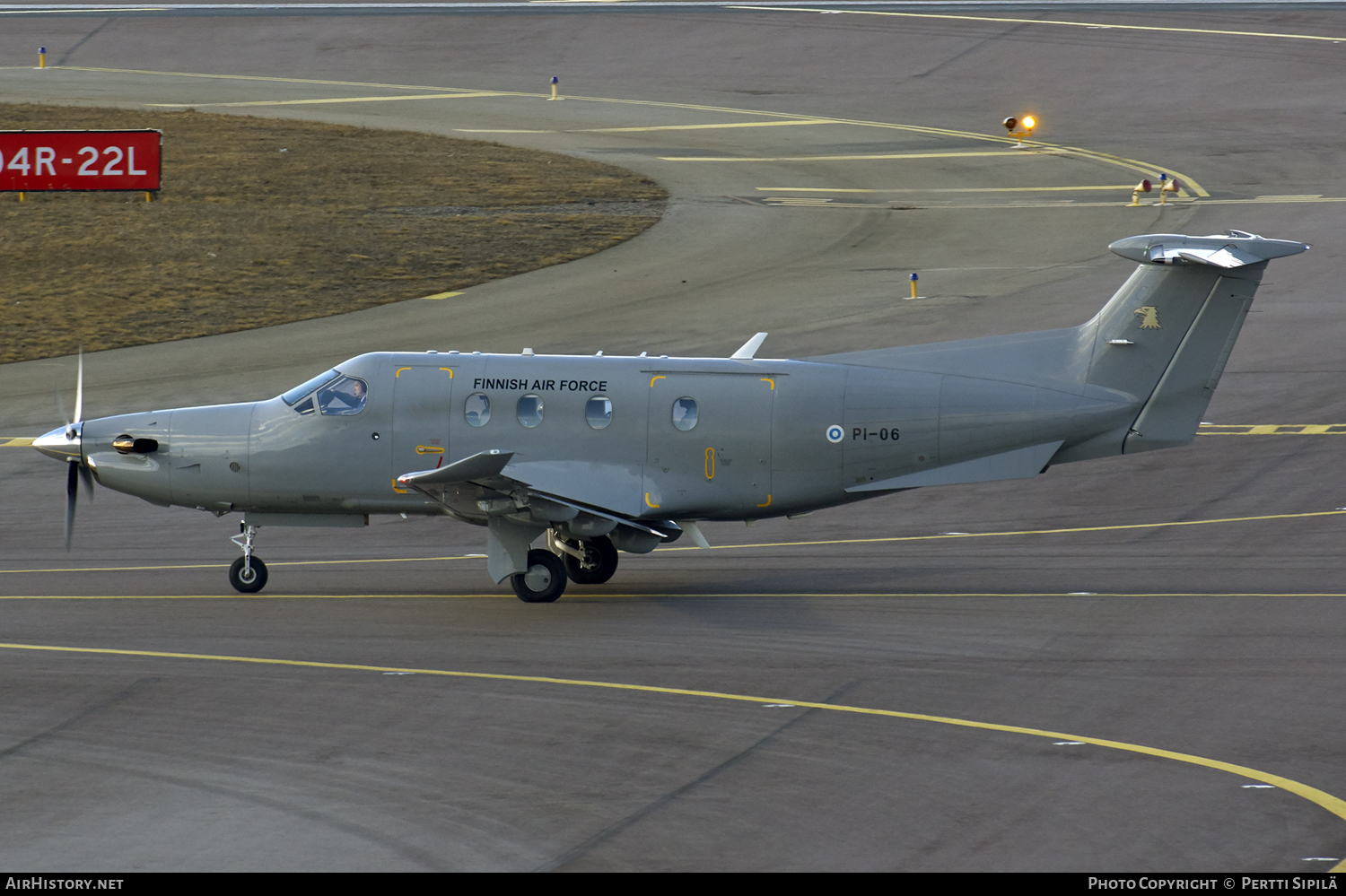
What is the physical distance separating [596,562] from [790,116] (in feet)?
154

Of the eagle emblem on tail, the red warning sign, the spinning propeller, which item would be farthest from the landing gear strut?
the red warning sign

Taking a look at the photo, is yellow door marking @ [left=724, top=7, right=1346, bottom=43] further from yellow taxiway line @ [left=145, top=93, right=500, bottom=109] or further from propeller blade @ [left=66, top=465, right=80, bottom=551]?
propeller blade @ [left=66, top=465, right=80, bottom=551]

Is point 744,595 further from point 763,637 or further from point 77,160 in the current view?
point 77,160

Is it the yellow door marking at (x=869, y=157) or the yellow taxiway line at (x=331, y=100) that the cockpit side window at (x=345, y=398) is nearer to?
the yellow door marking at (x=869, y=157)

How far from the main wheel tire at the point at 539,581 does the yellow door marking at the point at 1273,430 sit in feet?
46.1

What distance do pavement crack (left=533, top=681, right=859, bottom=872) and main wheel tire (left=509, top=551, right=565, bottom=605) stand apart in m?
5.62

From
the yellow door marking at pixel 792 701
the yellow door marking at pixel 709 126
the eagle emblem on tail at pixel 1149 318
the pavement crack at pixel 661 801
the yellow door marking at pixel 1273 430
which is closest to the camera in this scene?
the pavement crack at pixel 661 801

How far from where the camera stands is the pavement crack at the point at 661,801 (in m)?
14.0

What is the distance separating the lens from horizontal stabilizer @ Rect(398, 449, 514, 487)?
20812 mm

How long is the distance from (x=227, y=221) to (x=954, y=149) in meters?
26.2

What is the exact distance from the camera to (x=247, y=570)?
23.6 metres

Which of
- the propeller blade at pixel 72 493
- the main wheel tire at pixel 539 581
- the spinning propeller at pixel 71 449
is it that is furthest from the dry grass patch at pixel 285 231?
the main wheel tire at pixel 539 581

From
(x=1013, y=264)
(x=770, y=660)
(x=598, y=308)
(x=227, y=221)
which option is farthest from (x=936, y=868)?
(x=227, y=221)
